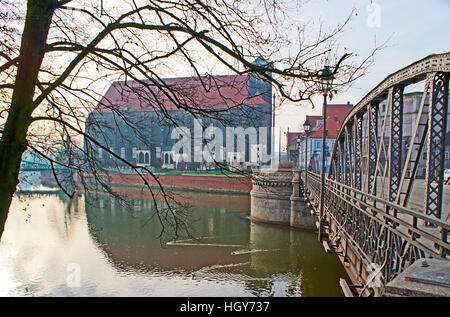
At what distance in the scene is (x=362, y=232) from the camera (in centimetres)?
589

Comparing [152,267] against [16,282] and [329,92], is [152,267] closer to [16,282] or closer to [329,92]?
[16,282]

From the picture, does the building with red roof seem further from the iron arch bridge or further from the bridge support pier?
the iron arch bridge

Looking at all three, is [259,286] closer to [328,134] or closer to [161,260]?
[161,260]

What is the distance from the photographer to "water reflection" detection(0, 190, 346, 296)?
11.4 m

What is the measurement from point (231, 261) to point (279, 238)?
187 inches

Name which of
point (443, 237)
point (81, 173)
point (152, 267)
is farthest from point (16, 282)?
point (443, 237)

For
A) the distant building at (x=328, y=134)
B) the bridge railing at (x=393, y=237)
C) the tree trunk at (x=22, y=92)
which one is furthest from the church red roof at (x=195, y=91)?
the distant building at (x=328, y=134)

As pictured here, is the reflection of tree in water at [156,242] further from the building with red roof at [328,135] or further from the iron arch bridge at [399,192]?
the building with red roof at [328,135]

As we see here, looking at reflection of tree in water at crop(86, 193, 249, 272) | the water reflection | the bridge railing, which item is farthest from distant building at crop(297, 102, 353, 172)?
the bridge railing

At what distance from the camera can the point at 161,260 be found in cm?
1416

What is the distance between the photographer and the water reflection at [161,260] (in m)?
11.4

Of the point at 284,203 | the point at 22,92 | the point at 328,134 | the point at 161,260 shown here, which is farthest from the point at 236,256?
the point at 328,134

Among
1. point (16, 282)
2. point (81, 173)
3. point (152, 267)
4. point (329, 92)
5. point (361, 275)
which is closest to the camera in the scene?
point (329, 92)

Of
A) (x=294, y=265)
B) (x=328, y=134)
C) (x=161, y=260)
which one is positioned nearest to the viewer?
(x=294, y=265)
